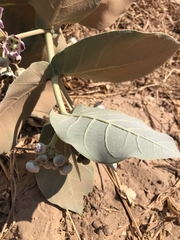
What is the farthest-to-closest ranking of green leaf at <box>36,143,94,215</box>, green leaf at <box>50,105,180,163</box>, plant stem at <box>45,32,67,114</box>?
green leaf at <box>36,143,94,215</box>, plant stem at <box>45,32,67,114</box>, green leaf at <box>50,105,180,163</box>

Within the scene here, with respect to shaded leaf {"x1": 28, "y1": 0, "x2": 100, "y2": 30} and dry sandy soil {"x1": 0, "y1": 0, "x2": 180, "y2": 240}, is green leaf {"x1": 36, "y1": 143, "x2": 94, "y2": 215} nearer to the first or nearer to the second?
dry sandy soil {"x1": 0, "y1": 0, "x2": 180, "y2": 240}

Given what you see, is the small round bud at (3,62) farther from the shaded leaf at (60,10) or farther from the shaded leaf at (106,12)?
the shaded leaf at (106,12)

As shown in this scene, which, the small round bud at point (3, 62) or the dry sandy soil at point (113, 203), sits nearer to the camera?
the small round bud at point (3, 62)

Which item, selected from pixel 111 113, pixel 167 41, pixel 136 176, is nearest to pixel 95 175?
pixel 136 176

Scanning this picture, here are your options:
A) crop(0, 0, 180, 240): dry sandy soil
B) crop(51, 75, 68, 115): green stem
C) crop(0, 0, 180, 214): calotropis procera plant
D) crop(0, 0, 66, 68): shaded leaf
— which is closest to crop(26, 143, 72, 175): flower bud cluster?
crop(0, 0, 180, 214): calotropis procera plant

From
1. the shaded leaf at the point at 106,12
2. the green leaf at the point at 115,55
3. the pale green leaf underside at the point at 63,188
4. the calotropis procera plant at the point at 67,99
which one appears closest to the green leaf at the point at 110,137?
the calotropis procera plant at the point at 67,99

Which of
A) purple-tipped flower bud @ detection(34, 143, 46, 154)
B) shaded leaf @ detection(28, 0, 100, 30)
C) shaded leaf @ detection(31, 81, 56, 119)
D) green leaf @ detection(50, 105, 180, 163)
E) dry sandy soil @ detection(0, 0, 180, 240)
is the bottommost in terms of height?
dry sandy soil @ detection(0, 0, 180, 240)

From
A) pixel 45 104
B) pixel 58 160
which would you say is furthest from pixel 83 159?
pixel 45 104

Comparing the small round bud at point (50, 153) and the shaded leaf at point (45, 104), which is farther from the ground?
the small round bud at point (50, 153)
